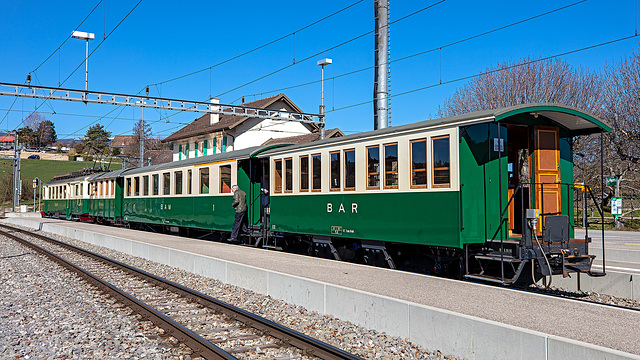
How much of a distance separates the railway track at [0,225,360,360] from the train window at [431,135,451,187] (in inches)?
161

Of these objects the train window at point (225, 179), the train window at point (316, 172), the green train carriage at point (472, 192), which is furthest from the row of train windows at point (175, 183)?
the green train carriage at point (472, 192)

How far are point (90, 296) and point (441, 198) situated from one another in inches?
254

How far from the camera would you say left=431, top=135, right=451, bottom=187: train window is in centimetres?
960

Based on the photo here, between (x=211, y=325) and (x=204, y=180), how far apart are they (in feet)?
38.1

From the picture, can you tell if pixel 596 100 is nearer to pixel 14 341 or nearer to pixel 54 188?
pixel 14 341

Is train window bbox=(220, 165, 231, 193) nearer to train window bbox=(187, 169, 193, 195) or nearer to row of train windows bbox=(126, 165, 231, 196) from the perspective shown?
row of train windows bbox=(126, 165, 231, 196)

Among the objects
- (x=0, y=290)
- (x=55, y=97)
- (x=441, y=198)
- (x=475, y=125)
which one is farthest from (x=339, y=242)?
(x=55, y=97)

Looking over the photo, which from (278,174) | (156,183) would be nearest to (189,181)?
(156,183)

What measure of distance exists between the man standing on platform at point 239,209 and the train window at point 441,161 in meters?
7.71

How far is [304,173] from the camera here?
13.7 metres

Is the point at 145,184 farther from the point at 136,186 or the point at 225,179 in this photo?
the point at 225,179

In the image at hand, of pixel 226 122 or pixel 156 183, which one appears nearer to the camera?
pixel 156 183

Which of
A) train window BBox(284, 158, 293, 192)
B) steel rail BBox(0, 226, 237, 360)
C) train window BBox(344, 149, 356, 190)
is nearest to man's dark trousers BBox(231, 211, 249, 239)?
train window BBox(284, 158, 293, 192)

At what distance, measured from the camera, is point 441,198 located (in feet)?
31.7
